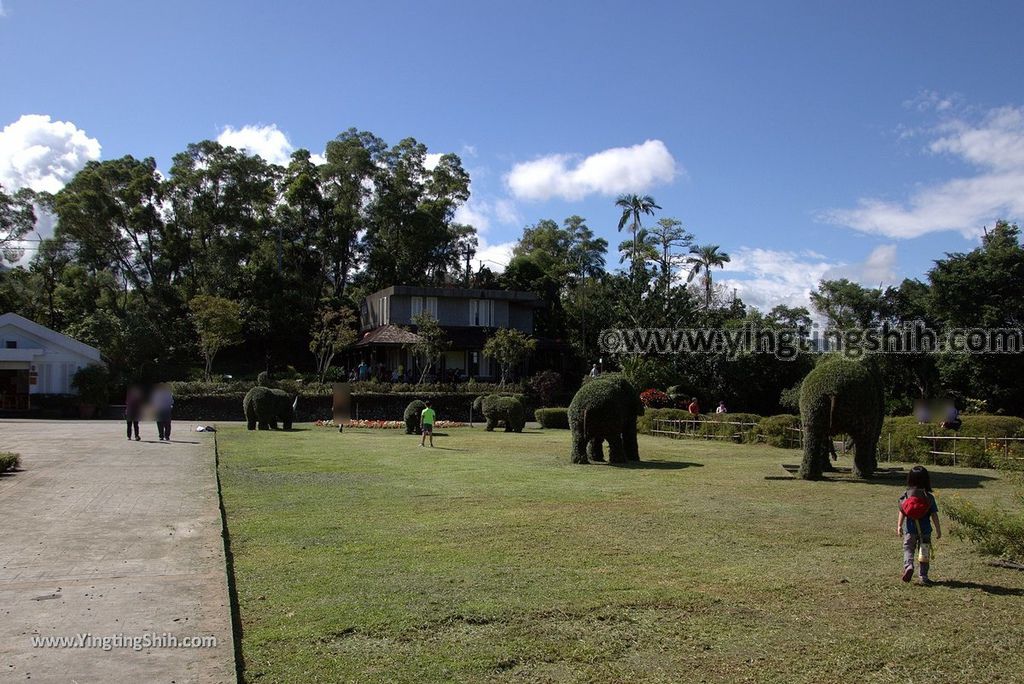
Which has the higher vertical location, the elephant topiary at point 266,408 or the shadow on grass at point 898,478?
the elephant topiary at point 266,408

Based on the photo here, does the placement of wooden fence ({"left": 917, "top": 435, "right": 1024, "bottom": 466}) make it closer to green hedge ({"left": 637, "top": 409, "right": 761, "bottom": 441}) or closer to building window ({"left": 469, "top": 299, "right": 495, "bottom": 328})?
green hedge ({"left": 637, "top": 409, "right": 761, "bottom": 441})

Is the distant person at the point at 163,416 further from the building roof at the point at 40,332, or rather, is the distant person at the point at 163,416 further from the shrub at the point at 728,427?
the building roof at the point at 40,332

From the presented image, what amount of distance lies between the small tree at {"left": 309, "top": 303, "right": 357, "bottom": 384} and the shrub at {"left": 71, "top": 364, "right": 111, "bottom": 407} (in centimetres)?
1073

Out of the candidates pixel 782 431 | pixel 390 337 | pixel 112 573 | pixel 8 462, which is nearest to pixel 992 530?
pixel 112 573

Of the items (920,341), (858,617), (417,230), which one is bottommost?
(858,617)

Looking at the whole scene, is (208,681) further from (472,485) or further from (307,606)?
(472,485)

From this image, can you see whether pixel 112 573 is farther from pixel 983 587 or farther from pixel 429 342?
pixel 429 342

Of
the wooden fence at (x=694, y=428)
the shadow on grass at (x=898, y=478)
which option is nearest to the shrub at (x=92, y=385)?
the wooden fence at (x=694, y=428)

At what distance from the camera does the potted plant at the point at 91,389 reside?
3612 centimetres

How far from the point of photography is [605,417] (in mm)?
18828

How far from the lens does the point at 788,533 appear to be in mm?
10609

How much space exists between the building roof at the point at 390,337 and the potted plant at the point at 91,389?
14304mm

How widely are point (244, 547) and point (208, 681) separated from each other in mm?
4074

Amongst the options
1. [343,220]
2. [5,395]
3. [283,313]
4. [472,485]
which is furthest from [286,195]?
[472,485]
